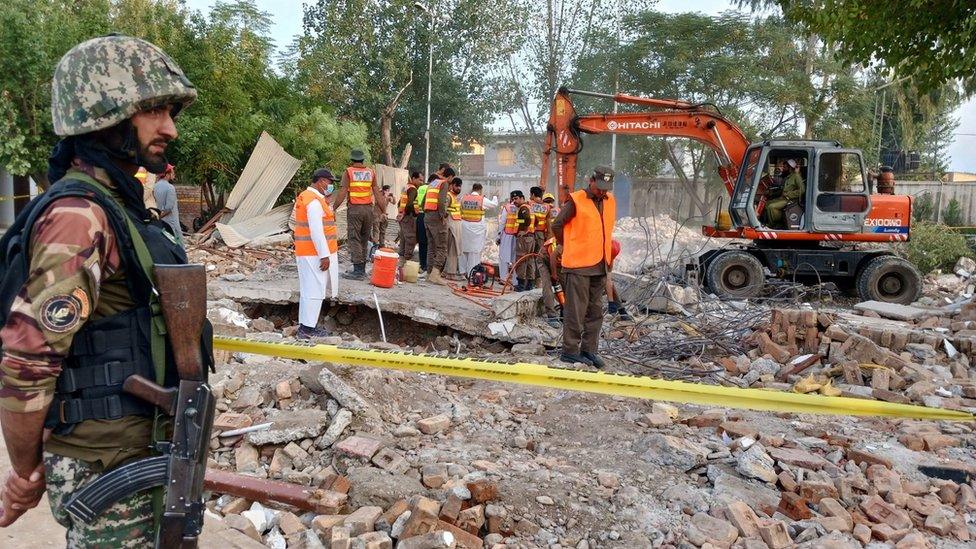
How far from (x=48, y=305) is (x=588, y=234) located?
5392mm

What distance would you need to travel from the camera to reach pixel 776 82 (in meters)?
23.3

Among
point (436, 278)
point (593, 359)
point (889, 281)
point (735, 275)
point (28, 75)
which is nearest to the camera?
point (593, 359)

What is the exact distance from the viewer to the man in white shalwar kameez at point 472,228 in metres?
12.2

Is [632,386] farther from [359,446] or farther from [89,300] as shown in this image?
[89,300]

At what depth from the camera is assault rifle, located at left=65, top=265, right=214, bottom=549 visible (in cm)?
173

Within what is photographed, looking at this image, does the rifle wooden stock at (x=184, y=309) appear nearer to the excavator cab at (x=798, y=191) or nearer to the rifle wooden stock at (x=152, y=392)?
the rifle wooden stock at (x=152, y=392)

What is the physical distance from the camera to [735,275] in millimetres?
11367

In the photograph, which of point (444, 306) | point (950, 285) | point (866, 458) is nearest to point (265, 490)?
point (866, 458)

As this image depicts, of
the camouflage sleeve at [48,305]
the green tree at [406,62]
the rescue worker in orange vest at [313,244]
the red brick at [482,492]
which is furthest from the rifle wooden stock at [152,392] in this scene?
the green tree at [406,62]

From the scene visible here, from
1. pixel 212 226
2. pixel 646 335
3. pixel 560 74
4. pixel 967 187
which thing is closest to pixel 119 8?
pixel 212 226

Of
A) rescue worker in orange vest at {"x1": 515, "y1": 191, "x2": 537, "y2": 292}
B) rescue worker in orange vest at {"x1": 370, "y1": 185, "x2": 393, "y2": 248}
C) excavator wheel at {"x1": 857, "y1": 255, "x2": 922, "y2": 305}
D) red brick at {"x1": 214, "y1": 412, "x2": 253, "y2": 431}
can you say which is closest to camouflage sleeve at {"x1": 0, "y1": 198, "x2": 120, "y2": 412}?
red brick at {"x1": 214, "y1": 412, "x2": 253, "y2": 431}

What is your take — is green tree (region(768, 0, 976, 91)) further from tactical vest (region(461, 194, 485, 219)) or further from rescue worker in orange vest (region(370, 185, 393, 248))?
rescue worker in orange vest (region(370, 185, 393, 248))

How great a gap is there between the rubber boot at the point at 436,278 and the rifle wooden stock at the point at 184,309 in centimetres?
936

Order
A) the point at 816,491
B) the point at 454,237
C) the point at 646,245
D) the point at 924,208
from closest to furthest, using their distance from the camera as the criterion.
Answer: the point at 816,491, the point at 454,237, the point at 646,245, the point at 924,208
